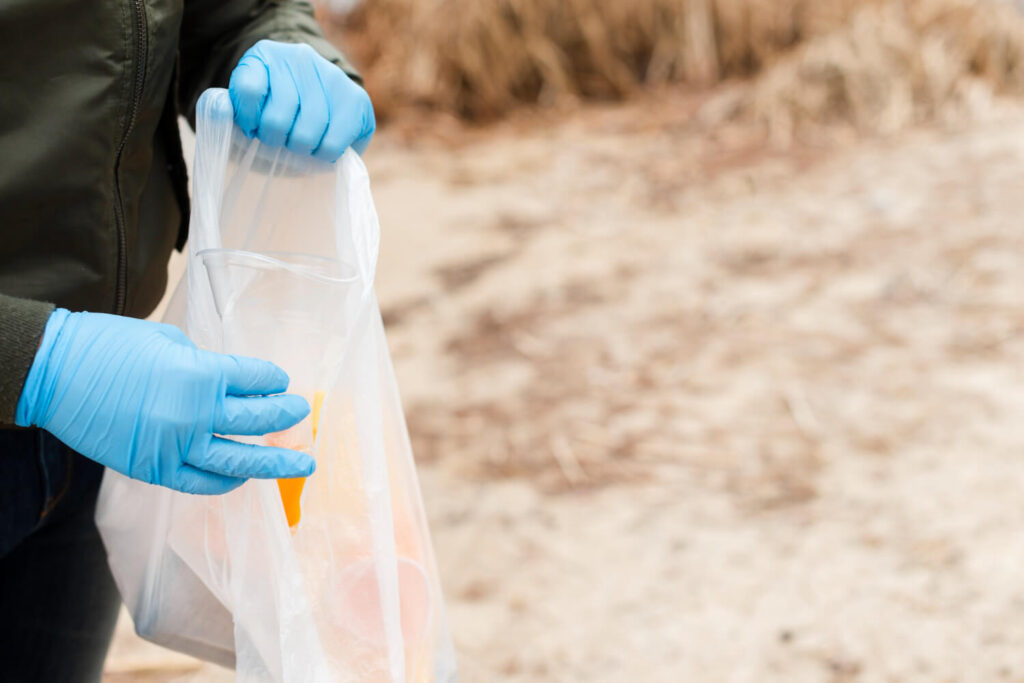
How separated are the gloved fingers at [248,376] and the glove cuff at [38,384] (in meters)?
0.11

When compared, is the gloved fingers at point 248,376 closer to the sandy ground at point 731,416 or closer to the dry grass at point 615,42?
the sandy ground at point 731,416

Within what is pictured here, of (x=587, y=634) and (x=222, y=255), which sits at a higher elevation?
(x=222, y=255)

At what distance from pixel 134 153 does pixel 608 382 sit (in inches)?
65.1

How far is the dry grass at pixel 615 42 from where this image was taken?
167 inches

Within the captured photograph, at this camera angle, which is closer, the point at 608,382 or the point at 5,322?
the point at 5,322

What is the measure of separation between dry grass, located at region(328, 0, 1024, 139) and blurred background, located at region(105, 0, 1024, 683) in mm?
20

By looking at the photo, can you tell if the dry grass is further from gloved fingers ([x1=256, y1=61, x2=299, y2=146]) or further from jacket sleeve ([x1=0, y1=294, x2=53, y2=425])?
jacket sleeve ([x1=0, y1=294, x2=53, y2=425])

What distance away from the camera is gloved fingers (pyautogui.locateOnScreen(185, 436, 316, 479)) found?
0.65 m

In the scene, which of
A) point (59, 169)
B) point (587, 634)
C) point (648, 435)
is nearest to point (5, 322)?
point (59, 169)

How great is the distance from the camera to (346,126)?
2.58ft

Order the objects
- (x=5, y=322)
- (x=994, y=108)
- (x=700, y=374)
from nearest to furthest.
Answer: (x=5, y=322) → (x=700, y=374) → (x=994, y=108)

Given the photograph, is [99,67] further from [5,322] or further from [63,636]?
[63,636]

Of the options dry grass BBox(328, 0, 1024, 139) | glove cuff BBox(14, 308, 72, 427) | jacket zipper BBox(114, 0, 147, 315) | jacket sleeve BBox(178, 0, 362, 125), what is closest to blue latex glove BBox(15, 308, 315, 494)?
glove cuff BBox(14, 308, 72, 427)

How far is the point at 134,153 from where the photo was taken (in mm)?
757
